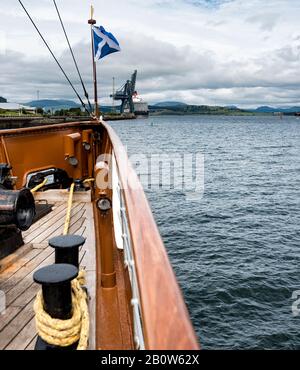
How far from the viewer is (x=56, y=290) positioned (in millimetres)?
2043

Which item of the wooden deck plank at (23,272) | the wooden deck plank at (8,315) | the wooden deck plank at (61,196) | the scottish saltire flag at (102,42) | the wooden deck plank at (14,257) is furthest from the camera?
the scottish saltire flag at (102,42)

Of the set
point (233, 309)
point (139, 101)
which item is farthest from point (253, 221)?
point (139, 101)

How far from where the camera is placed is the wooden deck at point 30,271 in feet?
8.93

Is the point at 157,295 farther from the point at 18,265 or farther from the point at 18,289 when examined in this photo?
the point at 18,265

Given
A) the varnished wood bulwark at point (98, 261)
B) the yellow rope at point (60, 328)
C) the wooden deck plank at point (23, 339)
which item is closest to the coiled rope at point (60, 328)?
the yellow rope at point (60, 328)

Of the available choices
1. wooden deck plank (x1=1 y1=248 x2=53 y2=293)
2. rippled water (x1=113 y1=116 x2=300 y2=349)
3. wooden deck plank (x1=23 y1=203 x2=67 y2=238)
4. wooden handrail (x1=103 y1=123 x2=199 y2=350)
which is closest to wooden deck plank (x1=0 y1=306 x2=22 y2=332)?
wooden deck plank (x1=1 y1=248 x2=53 y2=293)

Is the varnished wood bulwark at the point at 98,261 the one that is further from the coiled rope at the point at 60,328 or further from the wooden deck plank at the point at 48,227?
the coiled rope at the point at 60,328

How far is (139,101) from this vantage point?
161 m

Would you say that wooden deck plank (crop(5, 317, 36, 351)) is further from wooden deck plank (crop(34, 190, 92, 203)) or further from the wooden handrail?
wooden deck plank (crop(34, 190, 92, 203))

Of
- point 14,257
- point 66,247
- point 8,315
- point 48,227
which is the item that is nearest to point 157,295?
point 66,247

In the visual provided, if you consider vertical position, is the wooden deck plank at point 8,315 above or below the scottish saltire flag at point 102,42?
below

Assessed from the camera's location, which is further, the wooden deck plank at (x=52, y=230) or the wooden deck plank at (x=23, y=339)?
the wooden deck plank at (x=52, y=230)

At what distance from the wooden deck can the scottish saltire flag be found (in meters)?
5.73

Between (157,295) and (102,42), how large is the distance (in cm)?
1053
